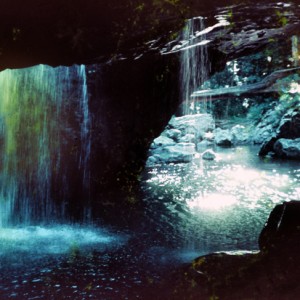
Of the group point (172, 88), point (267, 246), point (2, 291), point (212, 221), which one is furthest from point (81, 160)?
point (267, 246)

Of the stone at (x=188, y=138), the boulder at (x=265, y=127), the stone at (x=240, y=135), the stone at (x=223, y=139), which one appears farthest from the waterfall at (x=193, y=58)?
the stone at (x=240, y=135)

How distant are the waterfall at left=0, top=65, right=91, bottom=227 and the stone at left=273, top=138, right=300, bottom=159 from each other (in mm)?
12482

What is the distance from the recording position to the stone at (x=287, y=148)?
17.5 m

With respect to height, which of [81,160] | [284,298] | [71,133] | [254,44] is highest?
[254,44]

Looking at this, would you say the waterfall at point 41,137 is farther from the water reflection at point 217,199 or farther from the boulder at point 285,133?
the boulder at point 285,133

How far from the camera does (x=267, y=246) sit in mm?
4391

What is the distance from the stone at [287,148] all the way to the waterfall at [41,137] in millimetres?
12482

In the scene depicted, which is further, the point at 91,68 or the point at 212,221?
the point at 91,68

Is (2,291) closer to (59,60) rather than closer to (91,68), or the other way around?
(59,60)

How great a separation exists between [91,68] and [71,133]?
2.31m

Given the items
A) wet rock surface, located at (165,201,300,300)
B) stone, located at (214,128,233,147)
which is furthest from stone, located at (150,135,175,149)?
wet rock surface, located at (165,201,300,300)

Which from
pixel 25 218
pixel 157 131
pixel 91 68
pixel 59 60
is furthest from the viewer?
pixel 157 131

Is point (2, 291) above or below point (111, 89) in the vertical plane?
below

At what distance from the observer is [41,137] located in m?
10.2
